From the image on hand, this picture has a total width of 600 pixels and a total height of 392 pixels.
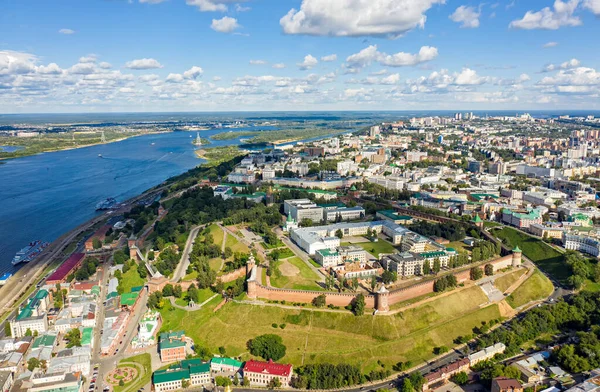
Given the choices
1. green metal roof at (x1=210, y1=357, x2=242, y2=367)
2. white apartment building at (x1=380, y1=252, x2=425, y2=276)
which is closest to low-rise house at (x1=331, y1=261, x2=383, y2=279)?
white apartment building at (x1=380, y1=252, x2=425, y2=276)

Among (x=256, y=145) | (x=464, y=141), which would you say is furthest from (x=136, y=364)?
(x=464, y=141)

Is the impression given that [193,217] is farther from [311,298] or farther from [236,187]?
[311,298]

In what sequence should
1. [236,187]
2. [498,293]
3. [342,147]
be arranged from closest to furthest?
[498,293], [236,187], [342,147]

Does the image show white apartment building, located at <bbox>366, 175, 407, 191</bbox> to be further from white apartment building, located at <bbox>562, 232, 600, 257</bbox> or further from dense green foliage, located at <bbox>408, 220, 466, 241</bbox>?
white apartment building, located at <bbox>562, 232, 600, 257</bbox>

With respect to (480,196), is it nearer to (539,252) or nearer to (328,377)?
(539,252)

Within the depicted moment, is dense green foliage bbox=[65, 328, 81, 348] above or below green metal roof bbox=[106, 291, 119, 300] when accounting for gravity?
below

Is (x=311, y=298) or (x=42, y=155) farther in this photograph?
(x=42, y=155)

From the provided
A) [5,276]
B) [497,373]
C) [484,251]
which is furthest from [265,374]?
[5,276]
